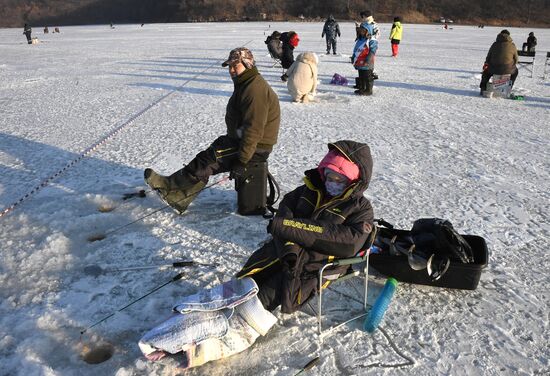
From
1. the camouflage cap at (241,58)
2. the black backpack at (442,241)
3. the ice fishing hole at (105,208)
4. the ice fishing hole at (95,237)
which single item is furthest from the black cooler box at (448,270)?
the ice fishing hole at (105,208)

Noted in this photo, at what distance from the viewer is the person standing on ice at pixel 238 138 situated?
403 centimetres

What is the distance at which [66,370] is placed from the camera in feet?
8.31

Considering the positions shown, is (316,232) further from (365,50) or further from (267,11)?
(267,11)

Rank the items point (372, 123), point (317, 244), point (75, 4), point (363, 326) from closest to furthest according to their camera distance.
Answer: point (317, 244) < point (363, 326) < point (372, 123) < point (75, 4)

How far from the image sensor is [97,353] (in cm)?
267

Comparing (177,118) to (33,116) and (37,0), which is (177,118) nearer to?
(33,116)

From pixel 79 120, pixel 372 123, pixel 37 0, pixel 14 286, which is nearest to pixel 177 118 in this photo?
pixel 79 120

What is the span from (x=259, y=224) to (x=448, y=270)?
179 cm

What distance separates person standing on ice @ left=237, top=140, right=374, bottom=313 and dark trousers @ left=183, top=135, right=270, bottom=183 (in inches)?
52.5

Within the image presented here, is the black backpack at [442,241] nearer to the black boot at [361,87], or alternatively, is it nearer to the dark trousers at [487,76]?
the black boot at [361,87]

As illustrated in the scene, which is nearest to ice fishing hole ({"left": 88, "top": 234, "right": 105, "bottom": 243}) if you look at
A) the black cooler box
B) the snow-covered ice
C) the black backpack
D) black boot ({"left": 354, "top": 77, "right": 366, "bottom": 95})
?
the snow-covered ice

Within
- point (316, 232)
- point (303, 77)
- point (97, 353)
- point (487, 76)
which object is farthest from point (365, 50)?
point (97, 353)

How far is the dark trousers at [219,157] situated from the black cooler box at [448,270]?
1.60 m

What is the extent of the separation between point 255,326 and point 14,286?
1991 millimetres
